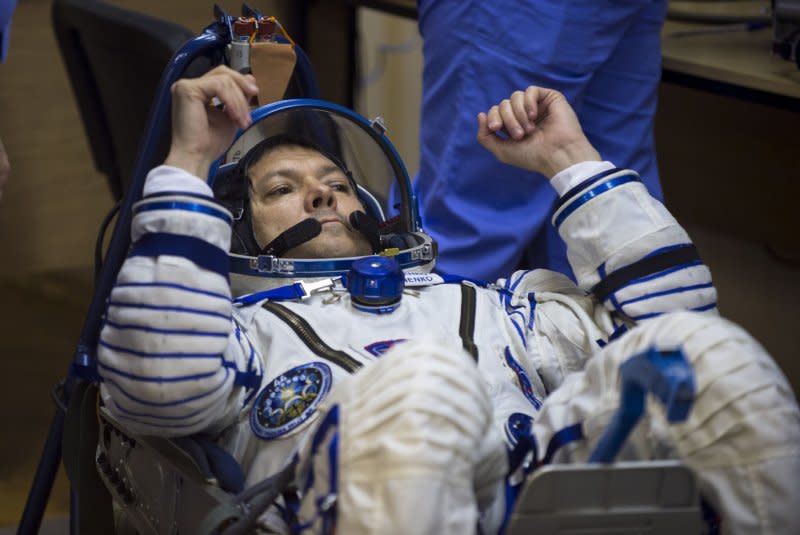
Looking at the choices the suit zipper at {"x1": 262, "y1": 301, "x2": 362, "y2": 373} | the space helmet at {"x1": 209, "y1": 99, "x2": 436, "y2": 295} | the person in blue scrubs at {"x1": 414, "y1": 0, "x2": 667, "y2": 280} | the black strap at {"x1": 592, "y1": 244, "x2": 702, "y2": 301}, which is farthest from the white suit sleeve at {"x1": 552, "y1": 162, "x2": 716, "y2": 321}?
the person in blue scrubs at {"x1": 414, "y1": 0, "x2": 667, "y2": 280}

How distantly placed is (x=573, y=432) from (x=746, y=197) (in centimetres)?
179

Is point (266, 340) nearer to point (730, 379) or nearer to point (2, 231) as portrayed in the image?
point (730, 379)

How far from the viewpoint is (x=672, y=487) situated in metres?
0.92

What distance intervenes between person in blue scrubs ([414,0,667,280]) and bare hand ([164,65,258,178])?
0.62 meters

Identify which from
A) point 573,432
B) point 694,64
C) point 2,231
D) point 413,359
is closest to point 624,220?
point 573,432

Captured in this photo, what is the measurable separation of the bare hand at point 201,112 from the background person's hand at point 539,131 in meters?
0.38

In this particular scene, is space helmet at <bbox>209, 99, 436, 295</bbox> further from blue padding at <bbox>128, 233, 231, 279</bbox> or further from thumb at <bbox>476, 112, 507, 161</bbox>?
blue padding at <bbox>128, 233, 231, 279</bbox>

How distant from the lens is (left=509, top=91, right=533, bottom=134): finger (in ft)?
4.59

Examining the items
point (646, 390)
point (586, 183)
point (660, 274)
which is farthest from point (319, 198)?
point (646, 390)

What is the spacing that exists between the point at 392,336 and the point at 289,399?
0.17 metres

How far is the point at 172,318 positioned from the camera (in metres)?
1.05

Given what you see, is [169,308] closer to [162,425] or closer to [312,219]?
[162,425]

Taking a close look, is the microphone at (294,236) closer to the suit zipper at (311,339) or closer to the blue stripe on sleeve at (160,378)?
the suit zipper at (311,339)

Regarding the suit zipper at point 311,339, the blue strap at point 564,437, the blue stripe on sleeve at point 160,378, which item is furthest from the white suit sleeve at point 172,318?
the blue strap at point 564,437
